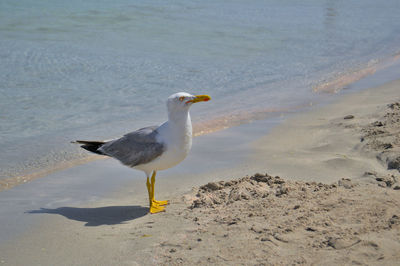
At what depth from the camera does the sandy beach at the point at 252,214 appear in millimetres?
3521

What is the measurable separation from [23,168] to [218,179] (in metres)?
2.61

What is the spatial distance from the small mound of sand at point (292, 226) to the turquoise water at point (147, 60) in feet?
10.5

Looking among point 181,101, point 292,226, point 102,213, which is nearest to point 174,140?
point 181,101

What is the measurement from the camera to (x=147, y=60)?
484 inches

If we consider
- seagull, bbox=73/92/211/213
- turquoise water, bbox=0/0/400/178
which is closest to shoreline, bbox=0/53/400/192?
turquoise water, bbox=0/0/400/178

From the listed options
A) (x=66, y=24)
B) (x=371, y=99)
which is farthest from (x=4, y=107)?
(x=66, y=24)

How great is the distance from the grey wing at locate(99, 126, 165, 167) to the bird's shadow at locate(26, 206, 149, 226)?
438mm

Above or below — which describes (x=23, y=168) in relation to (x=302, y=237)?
below

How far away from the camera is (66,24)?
16656mm

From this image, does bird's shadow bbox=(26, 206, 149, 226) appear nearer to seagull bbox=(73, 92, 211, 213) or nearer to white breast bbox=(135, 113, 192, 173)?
seagull bbox=(73, 92, 211, 213)

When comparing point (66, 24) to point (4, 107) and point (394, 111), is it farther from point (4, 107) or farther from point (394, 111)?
point (394, 111)

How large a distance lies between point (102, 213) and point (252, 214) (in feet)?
5.06

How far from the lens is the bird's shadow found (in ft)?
15.2

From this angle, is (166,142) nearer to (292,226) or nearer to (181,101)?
(181,101)
